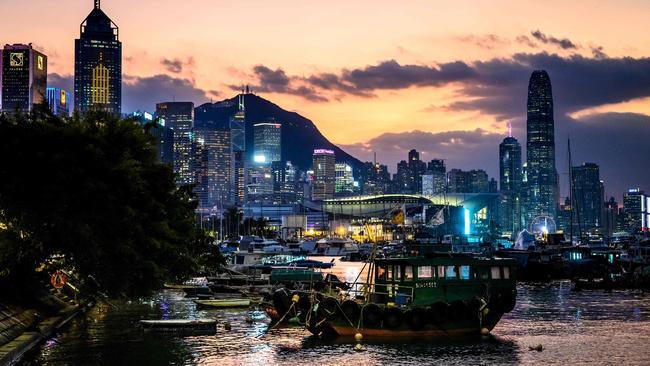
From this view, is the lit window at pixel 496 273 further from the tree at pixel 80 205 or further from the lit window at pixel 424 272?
the tree at pixel 80 205

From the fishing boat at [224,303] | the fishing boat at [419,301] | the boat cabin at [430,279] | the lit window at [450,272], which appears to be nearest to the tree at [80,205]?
the fishing boat at [419,301]

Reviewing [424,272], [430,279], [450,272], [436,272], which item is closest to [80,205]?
[424,272]

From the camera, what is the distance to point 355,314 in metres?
43.9

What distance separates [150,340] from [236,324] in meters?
9.83

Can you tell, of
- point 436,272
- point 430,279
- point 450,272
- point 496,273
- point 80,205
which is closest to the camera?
point 80,205

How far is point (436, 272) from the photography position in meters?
45.7

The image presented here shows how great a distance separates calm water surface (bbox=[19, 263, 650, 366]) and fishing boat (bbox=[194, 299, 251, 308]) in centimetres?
363

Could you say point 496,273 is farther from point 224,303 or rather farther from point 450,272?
point 224,303

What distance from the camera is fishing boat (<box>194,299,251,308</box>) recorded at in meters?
65.2

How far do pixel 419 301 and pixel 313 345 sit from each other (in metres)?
6.25

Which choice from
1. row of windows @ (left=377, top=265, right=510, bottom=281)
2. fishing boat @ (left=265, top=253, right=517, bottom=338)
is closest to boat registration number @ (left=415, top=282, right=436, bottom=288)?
fishing boat @ (left=265, top=253, right=517, bottom=338)

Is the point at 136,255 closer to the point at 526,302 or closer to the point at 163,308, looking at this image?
the point at 163,308

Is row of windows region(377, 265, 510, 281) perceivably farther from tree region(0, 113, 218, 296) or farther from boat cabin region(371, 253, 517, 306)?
tree region(0, 113, 218, 296)

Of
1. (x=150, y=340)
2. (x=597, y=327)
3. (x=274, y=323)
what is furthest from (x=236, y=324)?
(x=597, y=327)
